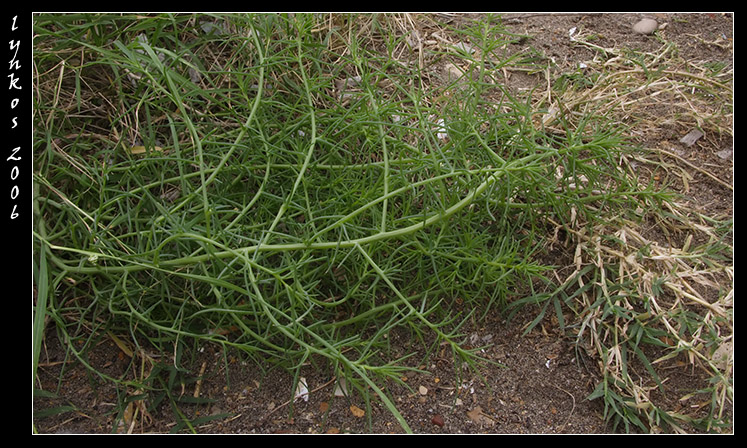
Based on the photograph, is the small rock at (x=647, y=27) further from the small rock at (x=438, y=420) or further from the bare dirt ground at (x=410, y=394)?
the small rock at (x=438, y=420)

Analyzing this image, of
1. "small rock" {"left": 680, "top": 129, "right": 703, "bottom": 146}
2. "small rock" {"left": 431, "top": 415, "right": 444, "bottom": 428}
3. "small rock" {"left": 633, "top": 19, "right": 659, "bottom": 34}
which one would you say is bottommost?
"small rock" {"left": 431, "top": 415, "right": 444, "bottom": 428}

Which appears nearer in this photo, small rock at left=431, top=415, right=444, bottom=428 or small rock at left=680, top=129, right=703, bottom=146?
small rock at left=431, top=415, right=444, bottom=428

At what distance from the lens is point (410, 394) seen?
1794 millimetres

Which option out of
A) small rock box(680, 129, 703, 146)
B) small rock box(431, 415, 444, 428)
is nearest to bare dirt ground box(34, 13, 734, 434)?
small rock box(431, 415, 444, 428)

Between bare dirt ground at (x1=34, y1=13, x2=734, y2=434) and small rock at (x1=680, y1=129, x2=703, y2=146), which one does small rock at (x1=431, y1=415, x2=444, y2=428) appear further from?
small rock at (x1=680, y1=129, x2=703, y2=146)

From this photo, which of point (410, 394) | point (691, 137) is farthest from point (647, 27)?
point (410, 394)

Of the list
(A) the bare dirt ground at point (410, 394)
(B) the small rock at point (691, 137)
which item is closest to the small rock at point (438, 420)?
(A) the bare dirt ground at point (410, 394)

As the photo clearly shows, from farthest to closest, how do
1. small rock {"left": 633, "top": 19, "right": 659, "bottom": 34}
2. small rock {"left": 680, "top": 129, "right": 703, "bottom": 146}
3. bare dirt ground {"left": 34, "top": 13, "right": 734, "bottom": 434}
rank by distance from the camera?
small rock {"left": 633, "top": 19, "right": 659, "bottom": 34}
small rock {"left": 680, "top": 129, "right": 703, "bottom": 146}
bare dirt ground {"left": 34, "top": 13, "right": 734, "bottom": 434}

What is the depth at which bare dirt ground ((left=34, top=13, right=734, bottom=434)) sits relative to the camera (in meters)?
1.74

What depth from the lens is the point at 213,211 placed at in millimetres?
1566

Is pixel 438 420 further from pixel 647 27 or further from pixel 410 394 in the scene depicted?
pixel 647 27

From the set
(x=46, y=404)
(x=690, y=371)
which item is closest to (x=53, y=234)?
(x=46, y=404)

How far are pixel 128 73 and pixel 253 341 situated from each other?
0.90 metres

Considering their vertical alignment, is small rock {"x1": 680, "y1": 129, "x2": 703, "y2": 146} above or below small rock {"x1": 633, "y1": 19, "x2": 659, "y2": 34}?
below
